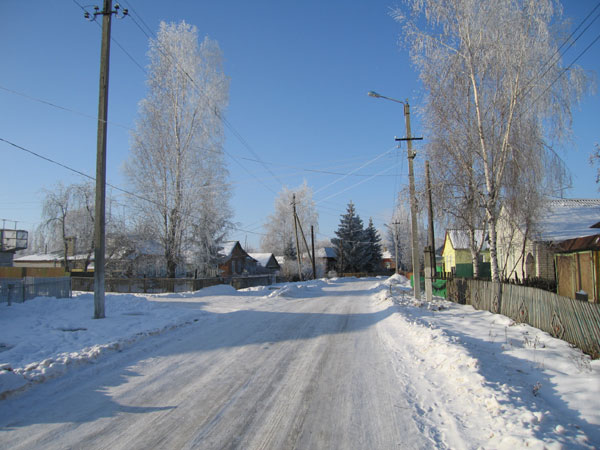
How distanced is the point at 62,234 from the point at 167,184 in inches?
722

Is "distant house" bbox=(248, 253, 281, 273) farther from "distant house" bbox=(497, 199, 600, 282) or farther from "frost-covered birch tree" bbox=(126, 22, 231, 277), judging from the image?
"distant house" bbox=(497, 199, 600, 282)

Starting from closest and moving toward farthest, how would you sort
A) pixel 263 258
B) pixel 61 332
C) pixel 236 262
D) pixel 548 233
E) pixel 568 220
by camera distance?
pixel 61 332, pixel 548 233, pixel 568 220, pixel 236 262, pixel 263 258

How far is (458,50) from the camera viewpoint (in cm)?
1459

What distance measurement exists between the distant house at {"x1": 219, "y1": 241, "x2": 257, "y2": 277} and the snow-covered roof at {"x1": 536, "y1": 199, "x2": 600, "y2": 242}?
34.3 metres

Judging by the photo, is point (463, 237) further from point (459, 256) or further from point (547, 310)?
point (459, 256)

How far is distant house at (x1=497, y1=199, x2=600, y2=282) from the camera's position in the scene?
51.2ft

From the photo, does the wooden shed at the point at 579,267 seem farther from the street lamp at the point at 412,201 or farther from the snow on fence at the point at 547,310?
the street lamp at the point at 412,201

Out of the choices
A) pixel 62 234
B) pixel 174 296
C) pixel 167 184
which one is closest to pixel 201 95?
pixel 167 184

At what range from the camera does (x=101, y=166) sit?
12.0 meters

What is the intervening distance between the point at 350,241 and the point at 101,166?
53.7 meters

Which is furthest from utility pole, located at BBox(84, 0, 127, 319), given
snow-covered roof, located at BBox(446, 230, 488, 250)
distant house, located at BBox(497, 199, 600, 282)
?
snow-covered roof, located at BBox(446, 230, 488, 250)

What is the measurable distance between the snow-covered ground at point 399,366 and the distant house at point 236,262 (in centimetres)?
3504

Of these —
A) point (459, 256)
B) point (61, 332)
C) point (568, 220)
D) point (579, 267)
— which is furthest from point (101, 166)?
point (459, 256)

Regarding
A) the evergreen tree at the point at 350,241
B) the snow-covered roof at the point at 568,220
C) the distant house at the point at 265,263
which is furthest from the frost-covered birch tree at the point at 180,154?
the evergreen tree at the point at 350,241
